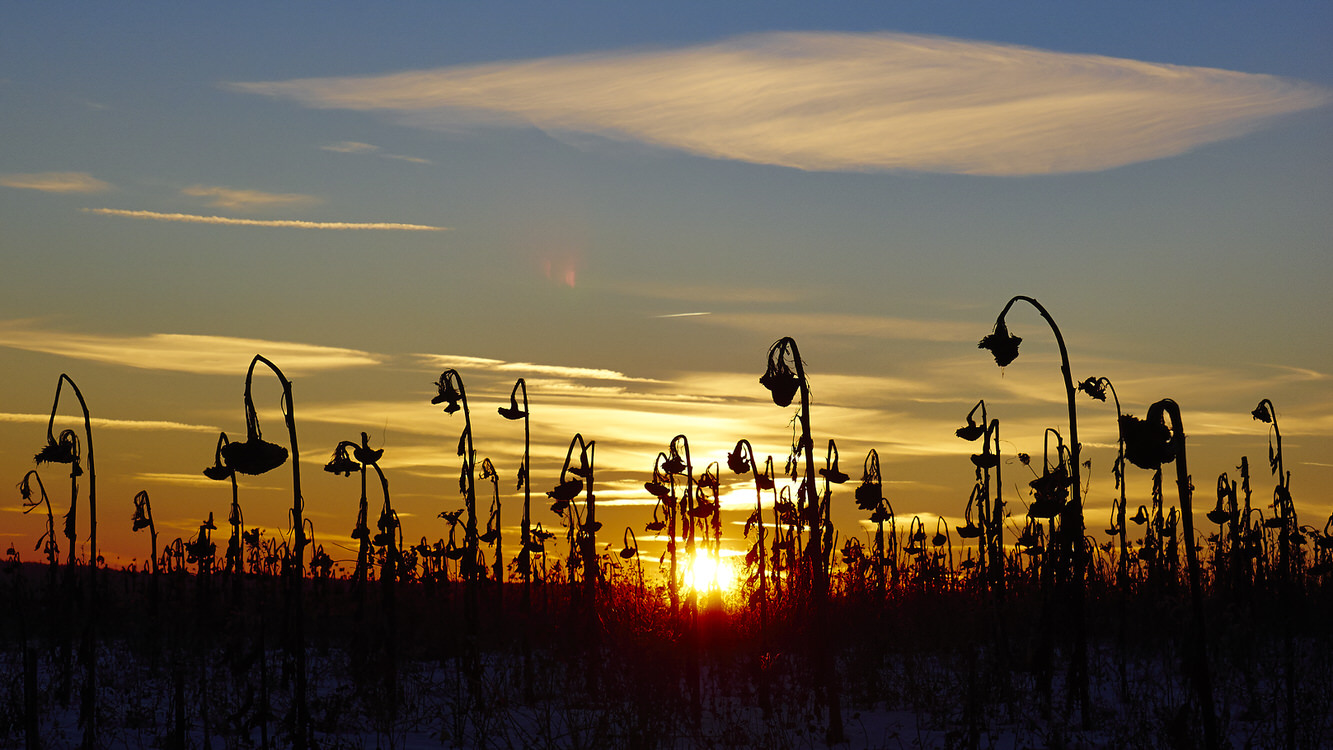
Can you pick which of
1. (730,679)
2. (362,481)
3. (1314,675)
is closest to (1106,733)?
(1314,675)

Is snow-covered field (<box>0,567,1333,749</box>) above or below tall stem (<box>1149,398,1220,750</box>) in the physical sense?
below

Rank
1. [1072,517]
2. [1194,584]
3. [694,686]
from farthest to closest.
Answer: [694,686]
[1072,517]
[1194,584]

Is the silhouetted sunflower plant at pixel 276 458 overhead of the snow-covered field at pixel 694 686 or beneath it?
overhead

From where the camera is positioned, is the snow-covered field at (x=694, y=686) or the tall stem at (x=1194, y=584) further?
the snow-covered field at (x=694, y=686)

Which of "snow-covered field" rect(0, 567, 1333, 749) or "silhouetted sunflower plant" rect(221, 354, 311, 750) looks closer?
"silhouetted sunflower plant" rect(221, 354, 311, 750)

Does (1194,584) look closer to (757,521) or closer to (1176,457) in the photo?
(1176,457)

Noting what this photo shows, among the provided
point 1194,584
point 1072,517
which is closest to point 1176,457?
point 1194,584

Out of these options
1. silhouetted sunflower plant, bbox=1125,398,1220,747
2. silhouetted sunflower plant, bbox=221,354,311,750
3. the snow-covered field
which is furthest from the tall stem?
silhouetted sunflower plant, bbox=221,354,311,750

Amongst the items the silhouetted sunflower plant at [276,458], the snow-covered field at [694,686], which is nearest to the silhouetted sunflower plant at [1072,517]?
the snow-covered field at [694,686]

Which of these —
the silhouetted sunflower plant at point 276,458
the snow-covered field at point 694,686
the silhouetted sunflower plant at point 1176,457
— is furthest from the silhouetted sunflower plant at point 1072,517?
the silhouetted sunflower plant at point 276,458

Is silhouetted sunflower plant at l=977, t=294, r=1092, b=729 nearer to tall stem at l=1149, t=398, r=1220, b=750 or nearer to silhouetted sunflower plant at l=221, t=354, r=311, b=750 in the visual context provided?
tall stem at l=1149, t=398, r=1220, b=750

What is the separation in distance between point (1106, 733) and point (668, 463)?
233 inches

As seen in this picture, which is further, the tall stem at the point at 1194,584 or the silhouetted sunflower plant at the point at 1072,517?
the silhouetted sunflower plant at the point at 1072,517

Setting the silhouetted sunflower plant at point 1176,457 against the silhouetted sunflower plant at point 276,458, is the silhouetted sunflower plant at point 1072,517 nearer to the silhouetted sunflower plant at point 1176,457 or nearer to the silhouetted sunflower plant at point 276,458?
the silhouetted sunflower plant at point 1176,457
